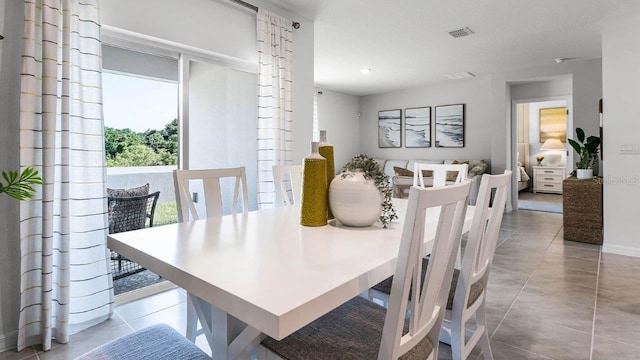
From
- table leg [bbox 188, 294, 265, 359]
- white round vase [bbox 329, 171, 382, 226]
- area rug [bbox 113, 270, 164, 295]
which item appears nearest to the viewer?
table leg [bbox 188, 294, 265, 359]

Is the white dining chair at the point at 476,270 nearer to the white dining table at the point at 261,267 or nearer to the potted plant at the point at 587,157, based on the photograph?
the white dining table at the point at 261,267

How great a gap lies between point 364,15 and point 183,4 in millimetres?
1722

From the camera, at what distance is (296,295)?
750 millimetres

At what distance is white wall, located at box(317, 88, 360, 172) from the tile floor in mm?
4384

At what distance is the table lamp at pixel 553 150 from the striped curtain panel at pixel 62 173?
9.31m

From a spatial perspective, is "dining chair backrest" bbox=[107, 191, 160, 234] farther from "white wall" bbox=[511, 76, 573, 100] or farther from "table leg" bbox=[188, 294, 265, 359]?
"white wall" bbox=[511, 76, 573, 100]

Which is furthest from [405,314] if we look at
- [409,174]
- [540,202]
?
[540,202]

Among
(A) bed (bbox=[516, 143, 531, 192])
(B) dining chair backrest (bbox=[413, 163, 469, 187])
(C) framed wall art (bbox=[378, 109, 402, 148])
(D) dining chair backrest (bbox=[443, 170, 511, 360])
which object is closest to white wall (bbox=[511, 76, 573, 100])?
(C) framed wall art (bbox=[378, 109, 402, 148])

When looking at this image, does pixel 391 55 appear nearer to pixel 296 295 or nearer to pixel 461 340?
pixel 461 340

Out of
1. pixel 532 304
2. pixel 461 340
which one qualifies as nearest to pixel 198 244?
pixel 461 340

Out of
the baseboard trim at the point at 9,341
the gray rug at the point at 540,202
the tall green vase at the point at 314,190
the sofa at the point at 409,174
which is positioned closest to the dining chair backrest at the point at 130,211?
the baseboard trim at the point at 9,341

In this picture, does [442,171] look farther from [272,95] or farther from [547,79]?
[547,79]

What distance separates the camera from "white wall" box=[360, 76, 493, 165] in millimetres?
6285

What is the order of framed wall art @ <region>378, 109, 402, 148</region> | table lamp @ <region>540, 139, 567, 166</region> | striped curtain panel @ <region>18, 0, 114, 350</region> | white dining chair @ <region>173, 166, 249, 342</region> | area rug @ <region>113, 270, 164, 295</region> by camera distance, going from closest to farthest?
white dining chair @ <region>173, 166, 249, 342</region> → striped curtain panel @ <region>18, 0, 114, 350</region> → area rug @ <region>113, 270, 164, 295</region> → framed wall art @ <region>378, 109, 402, 148</region> → table lamp @ <region>540, 139, 567, 166</region>
